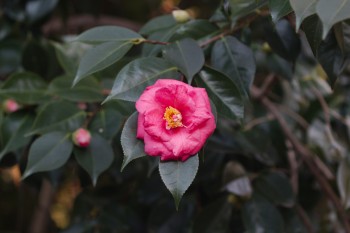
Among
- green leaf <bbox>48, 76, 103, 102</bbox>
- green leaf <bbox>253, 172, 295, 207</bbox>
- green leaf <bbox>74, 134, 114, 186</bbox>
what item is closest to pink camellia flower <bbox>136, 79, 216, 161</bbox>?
green leaf <bbox>74, 134, 114, 186</bbox>

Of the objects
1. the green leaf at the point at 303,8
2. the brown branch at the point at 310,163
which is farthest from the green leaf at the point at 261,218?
the green leaf at the point at 303,8

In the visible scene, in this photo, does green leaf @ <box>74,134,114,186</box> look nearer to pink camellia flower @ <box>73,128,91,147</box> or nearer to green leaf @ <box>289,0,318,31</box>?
pink camellia flower @ <box>73,128,91,147</box>

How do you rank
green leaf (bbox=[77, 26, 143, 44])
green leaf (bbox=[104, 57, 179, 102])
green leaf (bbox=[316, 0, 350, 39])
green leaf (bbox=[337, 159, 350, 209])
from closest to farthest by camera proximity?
green leaf (bbox=[316, 0, 350, 39])
green leaf (bbox=[104, 57, 179, 102])
green leaf (bbox=[77, 26, 143, 44])
green leaf (bbox=[337, 159, 350, 209])

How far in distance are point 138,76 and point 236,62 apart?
222 millimetres

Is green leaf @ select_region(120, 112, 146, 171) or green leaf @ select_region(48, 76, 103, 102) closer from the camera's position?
green leaf @ select_region(120, 112, 146, 171)

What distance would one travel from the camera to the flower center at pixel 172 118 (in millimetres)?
713

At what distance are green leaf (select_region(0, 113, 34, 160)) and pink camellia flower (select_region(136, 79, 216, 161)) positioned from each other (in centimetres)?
44

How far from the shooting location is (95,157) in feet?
3.11

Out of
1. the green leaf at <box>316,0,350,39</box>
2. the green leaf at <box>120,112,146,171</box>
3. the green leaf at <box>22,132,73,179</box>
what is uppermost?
the green leaf at <box>316,0,350,39</box>

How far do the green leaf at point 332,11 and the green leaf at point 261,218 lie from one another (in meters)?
0.55

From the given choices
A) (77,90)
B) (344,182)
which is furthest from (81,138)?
(344,182)

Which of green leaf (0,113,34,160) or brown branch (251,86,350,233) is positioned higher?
green leaf (0,113,34,160)

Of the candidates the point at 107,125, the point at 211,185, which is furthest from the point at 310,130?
the point at 107,125

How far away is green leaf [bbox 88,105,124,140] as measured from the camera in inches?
40.2
